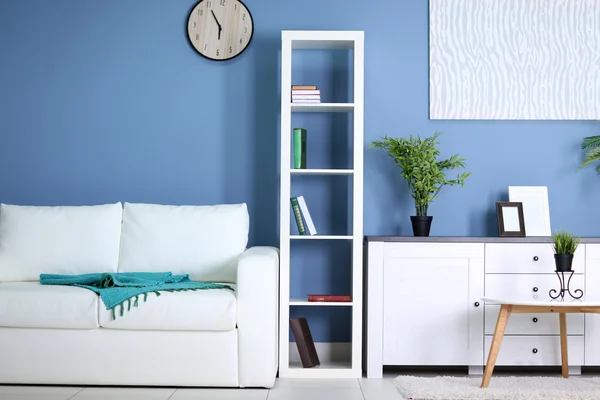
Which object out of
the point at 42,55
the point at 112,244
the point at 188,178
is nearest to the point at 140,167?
the point at 188,178

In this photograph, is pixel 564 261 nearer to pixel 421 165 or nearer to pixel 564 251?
pixel 564 251

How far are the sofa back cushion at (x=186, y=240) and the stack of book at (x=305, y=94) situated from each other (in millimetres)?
626

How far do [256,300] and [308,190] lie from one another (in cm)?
100

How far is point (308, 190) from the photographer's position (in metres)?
4.14

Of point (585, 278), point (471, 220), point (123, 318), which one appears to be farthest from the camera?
point (471, 220)

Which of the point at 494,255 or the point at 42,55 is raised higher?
the point at 42,55

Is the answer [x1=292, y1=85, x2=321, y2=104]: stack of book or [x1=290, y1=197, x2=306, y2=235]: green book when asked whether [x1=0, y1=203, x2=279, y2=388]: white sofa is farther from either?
[x1=292, y1=85, x2=321, y2=104]: stack of book

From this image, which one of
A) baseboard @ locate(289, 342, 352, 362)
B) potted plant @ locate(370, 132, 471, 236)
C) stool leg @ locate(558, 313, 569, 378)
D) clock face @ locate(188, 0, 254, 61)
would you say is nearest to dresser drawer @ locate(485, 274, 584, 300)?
stool leg @ locate(558, 313, 569, 378)

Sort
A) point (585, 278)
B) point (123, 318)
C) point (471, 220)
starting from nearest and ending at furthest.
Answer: point (123, 318), point (585, 278), point (471, 220)

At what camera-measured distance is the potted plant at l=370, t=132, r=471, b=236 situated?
3.83m

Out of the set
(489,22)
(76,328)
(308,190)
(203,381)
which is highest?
(489,22)

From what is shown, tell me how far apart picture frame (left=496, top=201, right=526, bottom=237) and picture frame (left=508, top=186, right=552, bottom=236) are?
0.05 m

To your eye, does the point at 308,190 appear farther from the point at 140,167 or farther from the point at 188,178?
the point at 140,167

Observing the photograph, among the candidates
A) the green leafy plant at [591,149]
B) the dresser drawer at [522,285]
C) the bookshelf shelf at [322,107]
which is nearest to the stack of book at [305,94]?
the bookshelf shelf at [322,107]
